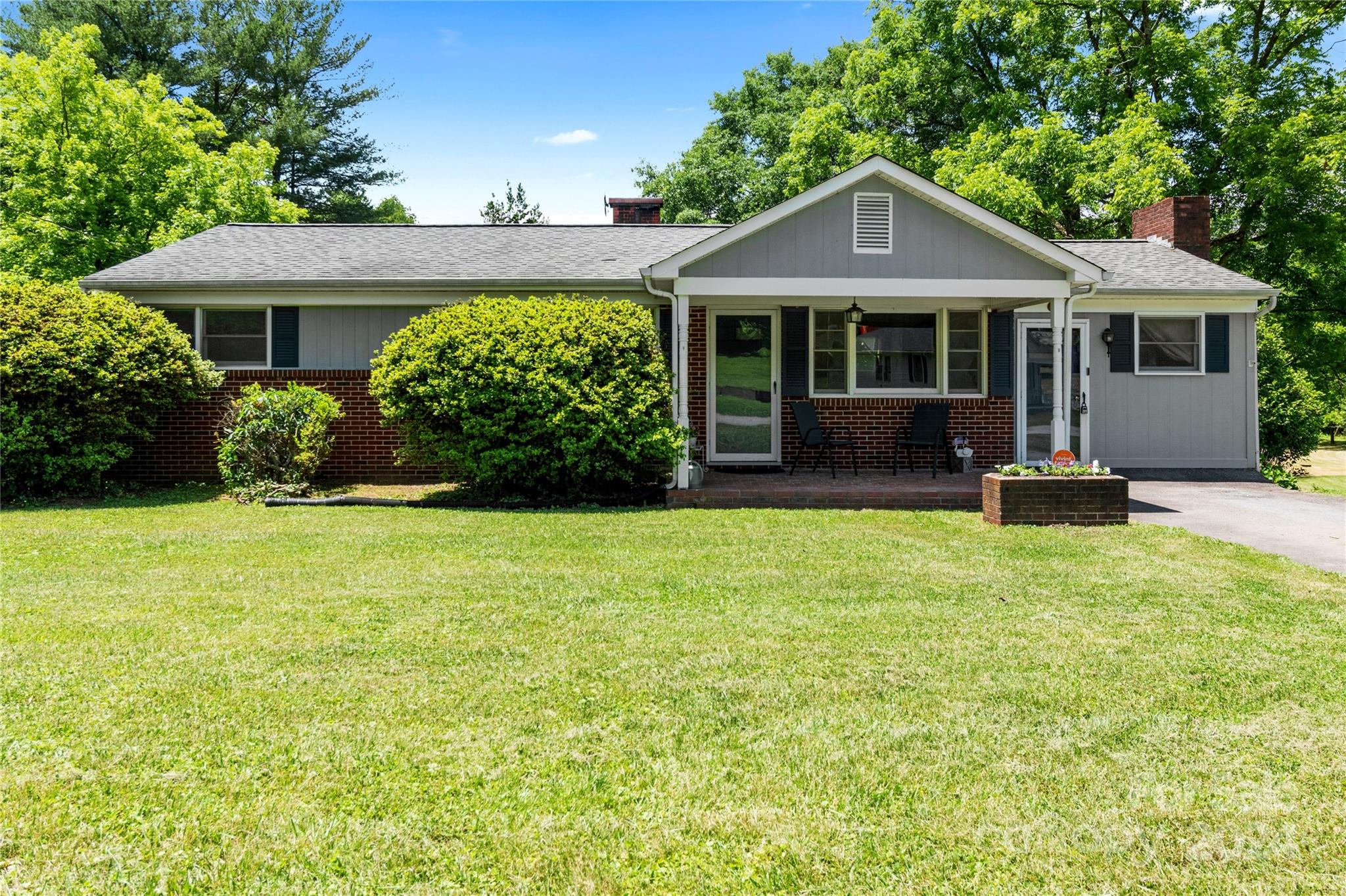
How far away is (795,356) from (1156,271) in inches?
217

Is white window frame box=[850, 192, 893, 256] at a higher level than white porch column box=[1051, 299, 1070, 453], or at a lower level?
higher

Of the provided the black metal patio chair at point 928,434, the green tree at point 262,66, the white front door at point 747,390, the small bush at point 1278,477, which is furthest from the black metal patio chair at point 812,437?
the green tree at point 262,66

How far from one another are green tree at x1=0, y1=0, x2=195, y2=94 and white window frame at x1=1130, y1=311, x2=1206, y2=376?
2402 centimetres

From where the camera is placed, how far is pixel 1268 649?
4.48 meters

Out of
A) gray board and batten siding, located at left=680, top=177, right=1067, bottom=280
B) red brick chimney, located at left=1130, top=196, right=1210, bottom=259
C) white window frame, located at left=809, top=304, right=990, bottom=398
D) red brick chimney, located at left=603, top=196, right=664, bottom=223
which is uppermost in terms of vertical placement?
red brick chimney, located at left=603, top=196, right=664, bottom=223

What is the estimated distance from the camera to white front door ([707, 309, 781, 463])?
40.6 feet

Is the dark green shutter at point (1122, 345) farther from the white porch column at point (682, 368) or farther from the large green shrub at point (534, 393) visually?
the large green shrub at point (534, 393)

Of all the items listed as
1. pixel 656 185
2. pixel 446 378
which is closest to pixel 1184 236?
pixel 446 378

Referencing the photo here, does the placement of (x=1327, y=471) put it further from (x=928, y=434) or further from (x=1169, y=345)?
(x=928, y=434)

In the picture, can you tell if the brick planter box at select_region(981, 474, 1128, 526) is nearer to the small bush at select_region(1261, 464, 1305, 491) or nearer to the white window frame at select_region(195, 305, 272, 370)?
the small bush at select_region(1261, 464, 1305, 491)

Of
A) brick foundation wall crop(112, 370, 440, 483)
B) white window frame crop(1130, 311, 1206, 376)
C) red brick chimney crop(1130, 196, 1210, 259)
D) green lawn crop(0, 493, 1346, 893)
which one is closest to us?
green lawn crop(0, 493, 1346, 893)

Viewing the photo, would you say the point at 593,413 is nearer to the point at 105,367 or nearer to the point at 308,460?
the point at 308,460

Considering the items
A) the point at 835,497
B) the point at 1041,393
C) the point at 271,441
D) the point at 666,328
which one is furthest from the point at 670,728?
the point at 1041,393

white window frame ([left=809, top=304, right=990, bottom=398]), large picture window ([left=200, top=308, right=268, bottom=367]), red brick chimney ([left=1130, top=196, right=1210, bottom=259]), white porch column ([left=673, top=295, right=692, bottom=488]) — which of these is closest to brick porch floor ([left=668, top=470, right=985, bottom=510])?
white porch column ([left=673, top=295, right=692, bottom=488])
